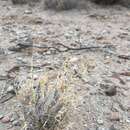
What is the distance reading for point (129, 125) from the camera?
2.96 metres

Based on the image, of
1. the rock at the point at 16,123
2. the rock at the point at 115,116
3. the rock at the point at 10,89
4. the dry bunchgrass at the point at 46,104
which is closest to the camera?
the dry bunchgrass at the point at 46,104

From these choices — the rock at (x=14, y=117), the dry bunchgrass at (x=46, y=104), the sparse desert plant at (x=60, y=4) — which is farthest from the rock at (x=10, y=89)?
the sparse desert plant at (x=60, y=4)

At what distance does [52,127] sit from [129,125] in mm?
745

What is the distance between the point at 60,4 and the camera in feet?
19.4

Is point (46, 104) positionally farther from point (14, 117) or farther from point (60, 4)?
point (60, 4)

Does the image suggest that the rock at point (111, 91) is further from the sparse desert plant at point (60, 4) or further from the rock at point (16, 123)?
the sparse desert plant at point (60, 4)

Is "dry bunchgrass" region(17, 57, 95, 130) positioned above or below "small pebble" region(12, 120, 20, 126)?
above

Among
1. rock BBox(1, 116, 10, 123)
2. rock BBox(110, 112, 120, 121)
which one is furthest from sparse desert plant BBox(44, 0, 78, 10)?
rock BBox(1, 116, 10, 123)

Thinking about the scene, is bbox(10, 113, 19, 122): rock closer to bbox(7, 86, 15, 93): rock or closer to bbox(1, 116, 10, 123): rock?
bbox(1, 116, 10, 123): rock

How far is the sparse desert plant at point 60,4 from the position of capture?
19.4ft

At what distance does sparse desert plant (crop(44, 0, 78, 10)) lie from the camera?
592cm

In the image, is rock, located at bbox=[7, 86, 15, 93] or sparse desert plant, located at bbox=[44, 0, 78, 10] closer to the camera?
rock, located at bbox=[7, 86, 15, 93]

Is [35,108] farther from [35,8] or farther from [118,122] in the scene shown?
[35,8]

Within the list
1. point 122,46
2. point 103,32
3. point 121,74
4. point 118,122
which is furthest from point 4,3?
point 118,122
